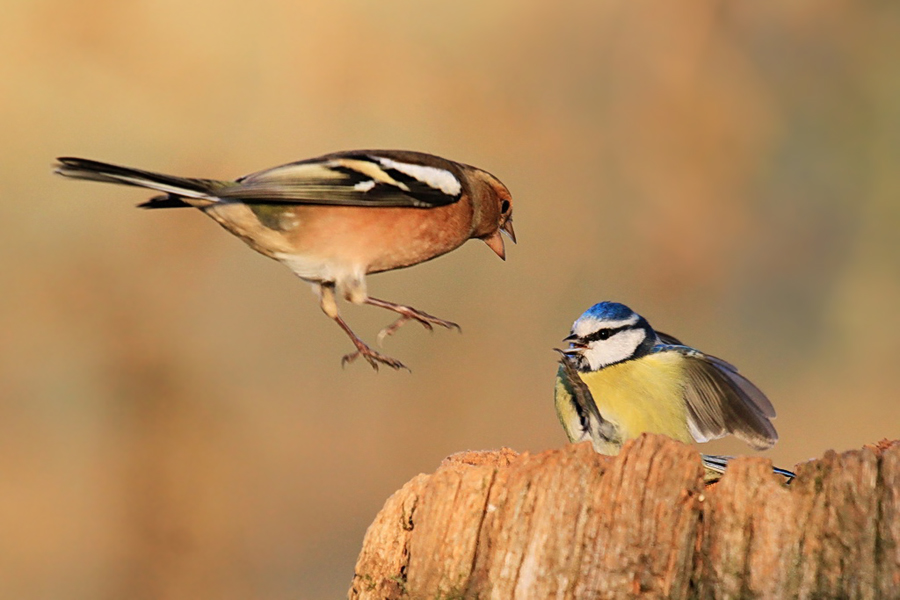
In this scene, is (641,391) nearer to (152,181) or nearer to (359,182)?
(359,182)

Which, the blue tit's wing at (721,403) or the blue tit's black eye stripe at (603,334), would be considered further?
the blue tit's black eye stripe at (603,334)

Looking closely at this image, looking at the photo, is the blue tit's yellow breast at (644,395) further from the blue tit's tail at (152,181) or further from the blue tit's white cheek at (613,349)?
the blue tit's tail at (152,181)

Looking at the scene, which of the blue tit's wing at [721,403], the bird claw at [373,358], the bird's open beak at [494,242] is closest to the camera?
the bird claw at [373,358]

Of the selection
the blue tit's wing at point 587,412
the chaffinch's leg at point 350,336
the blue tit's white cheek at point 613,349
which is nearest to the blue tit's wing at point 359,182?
the chaffinch's leg at point 350,336

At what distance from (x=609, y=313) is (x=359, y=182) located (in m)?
1.58

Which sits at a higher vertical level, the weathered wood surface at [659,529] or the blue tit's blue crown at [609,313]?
the blue tit's blue crown at [609,313]

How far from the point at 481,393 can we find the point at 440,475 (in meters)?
4.27

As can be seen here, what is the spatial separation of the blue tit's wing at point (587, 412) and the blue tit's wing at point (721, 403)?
0.47m

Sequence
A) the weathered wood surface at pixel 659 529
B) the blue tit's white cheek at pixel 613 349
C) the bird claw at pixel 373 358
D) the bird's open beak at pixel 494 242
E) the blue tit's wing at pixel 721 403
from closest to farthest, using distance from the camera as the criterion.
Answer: the weathered wood surface at pixel 659 529 < the bird claw at pixel 373 358 < the blue tit's wing at pixel 721 403 < the bird's open beak at pixel 494 242 < the blue tit's white cheek at pixel 613 349

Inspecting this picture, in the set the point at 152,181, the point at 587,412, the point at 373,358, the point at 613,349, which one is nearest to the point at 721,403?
the point at 613,349

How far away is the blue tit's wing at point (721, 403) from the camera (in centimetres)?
499

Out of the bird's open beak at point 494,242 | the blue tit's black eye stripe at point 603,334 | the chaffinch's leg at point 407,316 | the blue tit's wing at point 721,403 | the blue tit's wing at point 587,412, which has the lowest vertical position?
the chaffinch's leg at point 407,316

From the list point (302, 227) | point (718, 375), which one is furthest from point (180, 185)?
point (718, 375)

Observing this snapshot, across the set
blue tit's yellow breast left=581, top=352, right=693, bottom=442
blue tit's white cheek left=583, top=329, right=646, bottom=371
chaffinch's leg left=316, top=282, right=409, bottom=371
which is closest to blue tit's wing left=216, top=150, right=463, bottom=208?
chaffinch's leg left=316, top=282, right=409, bottom=371
